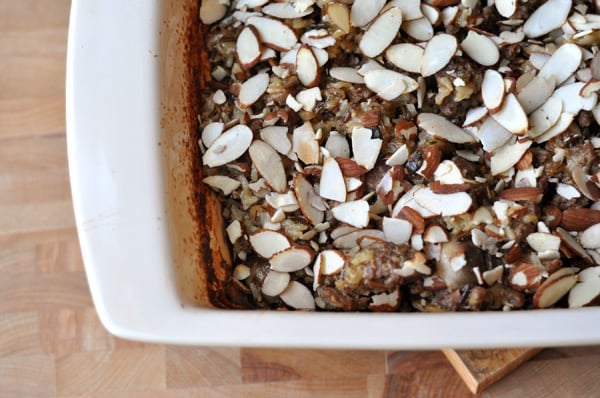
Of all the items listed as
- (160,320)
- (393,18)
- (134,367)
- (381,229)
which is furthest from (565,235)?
(134,367)

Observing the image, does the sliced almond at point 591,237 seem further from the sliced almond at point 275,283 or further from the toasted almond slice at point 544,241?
the sliced almond at point 275,283

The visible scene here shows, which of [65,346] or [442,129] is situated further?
[65,346]

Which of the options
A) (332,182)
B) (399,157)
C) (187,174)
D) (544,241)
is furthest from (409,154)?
(187,174)

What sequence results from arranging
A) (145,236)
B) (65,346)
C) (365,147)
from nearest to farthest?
1. (145,236)
2. (365,147)
3. (65,346)

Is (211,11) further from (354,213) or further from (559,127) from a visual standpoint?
(559,127)

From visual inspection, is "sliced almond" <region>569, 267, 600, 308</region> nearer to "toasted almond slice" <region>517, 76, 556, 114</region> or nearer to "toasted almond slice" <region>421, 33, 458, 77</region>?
"toasted almond slice" <region>517, 76, 556, 114</region>

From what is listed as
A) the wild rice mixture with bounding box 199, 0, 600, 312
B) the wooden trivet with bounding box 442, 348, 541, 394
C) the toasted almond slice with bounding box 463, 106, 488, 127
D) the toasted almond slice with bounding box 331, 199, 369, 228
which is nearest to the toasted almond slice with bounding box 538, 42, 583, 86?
the wild rice mixture with bounding box 199, 0, 600, 312
